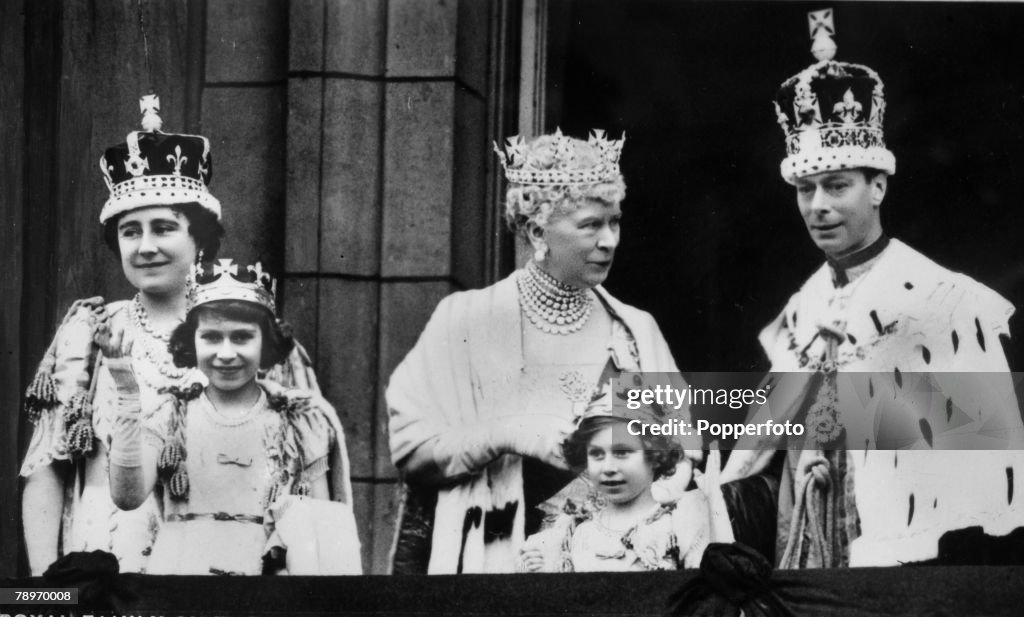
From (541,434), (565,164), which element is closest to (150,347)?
(541,434)

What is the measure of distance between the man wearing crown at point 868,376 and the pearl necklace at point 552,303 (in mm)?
811

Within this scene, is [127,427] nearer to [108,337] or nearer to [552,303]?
[108,337]

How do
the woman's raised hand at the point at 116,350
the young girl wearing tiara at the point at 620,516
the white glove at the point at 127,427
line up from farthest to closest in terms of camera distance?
the woman's raised hand at the point at 116,350 < the white glove at the point at 127,427 < the young girl wearing tiara at the point at 620,516

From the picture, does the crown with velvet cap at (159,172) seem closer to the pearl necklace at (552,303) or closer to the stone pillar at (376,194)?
the stone pillar at (376,194)

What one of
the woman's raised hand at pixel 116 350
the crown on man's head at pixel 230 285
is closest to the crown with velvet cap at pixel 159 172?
the crown on man's head at pixel 230 285

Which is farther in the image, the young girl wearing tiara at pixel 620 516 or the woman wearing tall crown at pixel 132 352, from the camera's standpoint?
the woman wearing tall crown at pixel 132 352

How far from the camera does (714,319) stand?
9594 millimetres

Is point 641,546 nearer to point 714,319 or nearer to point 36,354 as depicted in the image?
point 714,319

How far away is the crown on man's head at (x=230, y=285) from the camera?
9.72 m

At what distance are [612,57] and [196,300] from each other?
85.4 inches

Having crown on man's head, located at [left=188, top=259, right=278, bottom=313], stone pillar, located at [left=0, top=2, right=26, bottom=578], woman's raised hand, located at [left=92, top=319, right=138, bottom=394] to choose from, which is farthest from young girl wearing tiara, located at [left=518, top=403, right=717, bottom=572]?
stone pillar, located at [left=0, top=2, right=26, bottom=578]

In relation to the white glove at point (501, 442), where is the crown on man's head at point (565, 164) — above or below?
above

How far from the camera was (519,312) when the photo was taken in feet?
31.6

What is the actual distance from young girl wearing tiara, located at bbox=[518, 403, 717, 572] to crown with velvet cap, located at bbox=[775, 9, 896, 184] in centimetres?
139
